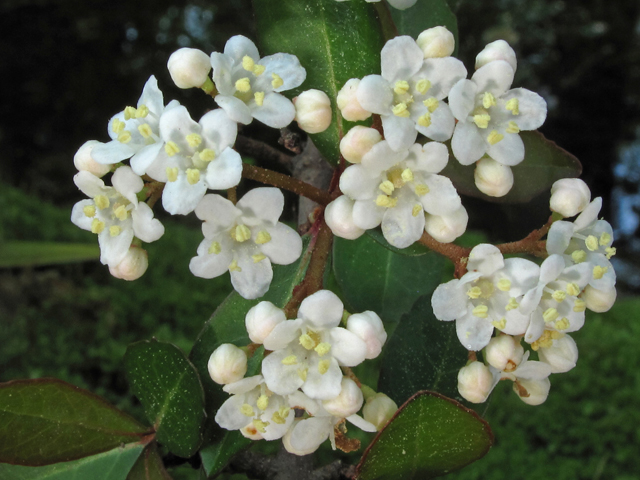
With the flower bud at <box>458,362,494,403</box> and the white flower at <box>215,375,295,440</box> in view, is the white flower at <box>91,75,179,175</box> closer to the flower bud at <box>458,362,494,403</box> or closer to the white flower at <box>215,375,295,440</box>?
the white flower at <box>215,375,295,440</box>

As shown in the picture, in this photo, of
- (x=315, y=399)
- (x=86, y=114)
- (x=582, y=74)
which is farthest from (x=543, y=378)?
(x=582, y=74)

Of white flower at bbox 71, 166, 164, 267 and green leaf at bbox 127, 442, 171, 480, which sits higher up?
white flower at bbox 71, 166, 164, 267

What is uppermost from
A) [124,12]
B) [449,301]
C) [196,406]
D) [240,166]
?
[240,166]

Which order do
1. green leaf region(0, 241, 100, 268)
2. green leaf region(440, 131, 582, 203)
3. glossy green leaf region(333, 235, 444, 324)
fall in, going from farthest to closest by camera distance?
green leaf region(0, 241, 100, 268) < glossy green leaf region(333, 235, 444, 324) < green leaf region(440, 131, 582, 203)

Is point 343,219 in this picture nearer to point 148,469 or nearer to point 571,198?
point 571,198

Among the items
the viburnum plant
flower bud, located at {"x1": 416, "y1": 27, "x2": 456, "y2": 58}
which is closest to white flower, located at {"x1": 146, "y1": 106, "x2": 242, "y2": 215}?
the viburnum plant

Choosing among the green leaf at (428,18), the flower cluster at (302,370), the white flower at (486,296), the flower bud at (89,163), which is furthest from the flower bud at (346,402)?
the green leaf at (428,18)

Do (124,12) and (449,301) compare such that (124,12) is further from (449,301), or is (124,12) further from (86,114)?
(449,301)

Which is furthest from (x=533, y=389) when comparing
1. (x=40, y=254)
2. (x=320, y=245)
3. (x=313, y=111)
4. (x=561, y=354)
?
(x=40, y=254)
